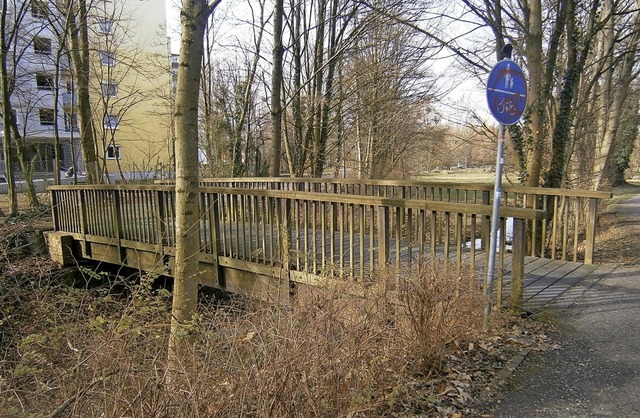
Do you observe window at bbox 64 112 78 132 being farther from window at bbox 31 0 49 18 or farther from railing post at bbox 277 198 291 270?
railing post at bbox 277 198 291 270

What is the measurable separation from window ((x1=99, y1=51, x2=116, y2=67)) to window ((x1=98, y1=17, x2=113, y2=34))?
0.86m

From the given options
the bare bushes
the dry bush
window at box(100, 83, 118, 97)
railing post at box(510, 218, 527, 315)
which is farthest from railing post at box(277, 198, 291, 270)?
window at box(100, 83, 118, 97)

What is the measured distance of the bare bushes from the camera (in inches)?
93.0

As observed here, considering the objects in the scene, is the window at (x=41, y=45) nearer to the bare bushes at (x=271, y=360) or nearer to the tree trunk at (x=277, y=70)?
the tree trunk at (x=277, y=70)

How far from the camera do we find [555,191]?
632cm

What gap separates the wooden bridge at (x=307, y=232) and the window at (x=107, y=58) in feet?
24.1

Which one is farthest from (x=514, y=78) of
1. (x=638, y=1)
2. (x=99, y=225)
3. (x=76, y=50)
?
(x=76, y=50)

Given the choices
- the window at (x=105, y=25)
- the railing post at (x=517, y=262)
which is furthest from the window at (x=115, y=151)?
the railing post at (x=517, y=262)

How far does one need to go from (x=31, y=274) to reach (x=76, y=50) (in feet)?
30.8

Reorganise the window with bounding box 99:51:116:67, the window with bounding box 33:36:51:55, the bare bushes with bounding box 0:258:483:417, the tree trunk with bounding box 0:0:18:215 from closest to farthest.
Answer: the bare bushes with bounding box 0:258:483:417 → the tree trunk with bounding box 0:0:18:215 → the window with bounding box 99:51:116:67 → the window with bounding box 33:36:51:55

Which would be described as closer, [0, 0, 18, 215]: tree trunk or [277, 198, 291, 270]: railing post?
[277, 198, 291, 270]: railing post

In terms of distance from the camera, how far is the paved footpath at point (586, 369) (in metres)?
2.90

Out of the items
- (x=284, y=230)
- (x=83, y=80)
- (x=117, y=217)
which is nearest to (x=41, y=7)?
(x=83, y=80)

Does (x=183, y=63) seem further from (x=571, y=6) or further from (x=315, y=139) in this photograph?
(x=315, y=139)
